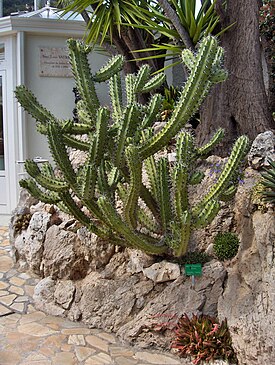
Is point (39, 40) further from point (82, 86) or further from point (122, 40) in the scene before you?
point (82, 86)

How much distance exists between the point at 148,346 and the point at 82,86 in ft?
8.61

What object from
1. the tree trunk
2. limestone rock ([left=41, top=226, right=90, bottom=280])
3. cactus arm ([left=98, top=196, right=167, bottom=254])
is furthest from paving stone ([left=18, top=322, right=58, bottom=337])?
the tree trunk

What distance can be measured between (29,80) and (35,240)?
406 centimetres

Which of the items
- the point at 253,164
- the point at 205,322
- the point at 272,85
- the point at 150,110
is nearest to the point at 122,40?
the point at 272,85

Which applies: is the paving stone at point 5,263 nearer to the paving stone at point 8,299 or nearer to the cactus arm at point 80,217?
the paving stone at point 8,299

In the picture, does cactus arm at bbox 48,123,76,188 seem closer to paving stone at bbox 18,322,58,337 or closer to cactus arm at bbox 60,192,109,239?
cactus arm at bbox 60,192,109,239

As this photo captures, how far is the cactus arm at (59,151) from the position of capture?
13.0 feet

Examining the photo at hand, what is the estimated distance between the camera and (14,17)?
7816 millimetres

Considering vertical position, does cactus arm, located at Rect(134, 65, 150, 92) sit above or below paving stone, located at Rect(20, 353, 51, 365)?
above

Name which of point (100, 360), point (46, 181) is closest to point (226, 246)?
point (100, 360)

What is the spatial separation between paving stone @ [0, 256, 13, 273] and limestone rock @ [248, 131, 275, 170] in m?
3.71

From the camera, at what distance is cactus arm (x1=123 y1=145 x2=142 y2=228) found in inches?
147

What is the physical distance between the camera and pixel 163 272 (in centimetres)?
438

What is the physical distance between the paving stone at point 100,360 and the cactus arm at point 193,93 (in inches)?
73.6
